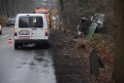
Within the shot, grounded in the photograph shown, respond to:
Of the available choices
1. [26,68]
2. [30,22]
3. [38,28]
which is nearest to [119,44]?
[26,68]

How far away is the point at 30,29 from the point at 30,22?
1.30 ft

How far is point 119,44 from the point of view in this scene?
11953 millimetres

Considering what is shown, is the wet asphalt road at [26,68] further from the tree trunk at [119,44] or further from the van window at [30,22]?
the van window at [30,22]

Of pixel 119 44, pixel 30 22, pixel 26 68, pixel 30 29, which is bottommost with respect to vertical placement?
pixel 26 68

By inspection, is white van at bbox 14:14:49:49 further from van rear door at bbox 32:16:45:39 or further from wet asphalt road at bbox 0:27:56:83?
wet asphalt road at bbox 0:27:56:83

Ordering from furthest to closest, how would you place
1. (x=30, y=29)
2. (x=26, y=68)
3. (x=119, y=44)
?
(x=30, y=29), (x=26, y=68), (x=119, y=44)

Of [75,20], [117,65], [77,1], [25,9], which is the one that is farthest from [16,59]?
[25,9]

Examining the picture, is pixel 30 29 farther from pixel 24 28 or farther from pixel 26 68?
pixel 26 68

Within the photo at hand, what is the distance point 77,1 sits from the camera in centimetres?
4034

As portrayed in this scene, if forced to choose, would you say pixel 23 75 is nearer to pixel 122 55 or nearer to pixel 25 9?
pixel 122 55

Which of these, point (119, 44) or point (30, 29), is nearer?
point (119, 44)

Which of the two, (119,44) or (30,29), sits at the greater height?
(119,44)

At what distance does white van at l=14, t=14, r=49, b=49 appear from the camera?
25.5 meters

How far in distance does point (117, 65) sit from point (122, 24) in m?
1.17
